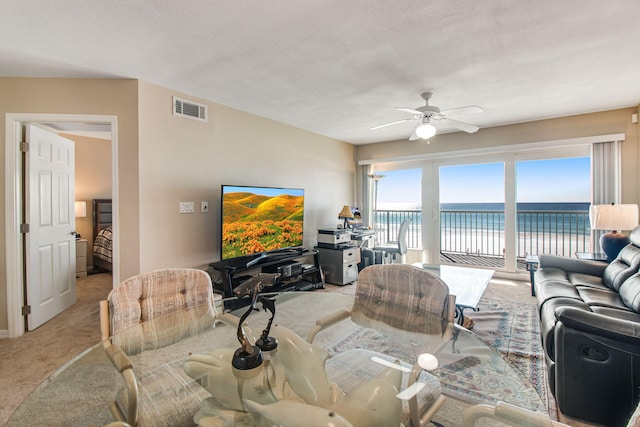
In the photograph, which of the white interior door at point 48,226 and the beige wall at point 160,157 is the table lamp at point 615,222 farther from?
the white interior door at point 48,226

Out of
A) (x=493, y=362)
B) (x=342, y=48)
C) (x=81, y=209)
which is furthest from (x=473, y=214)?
(x=81, y=209)

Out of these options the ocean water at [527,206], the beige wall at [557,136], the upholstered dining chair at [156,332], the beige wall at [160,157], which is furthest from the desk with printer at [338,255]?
the upholstered dining chair at [156,332]

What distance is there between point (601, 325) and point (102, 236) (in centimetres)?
631

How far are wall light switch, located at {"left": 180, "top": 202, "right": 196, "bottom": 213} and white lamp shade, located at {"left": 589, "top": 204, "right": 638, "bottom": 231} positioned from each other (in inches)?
179

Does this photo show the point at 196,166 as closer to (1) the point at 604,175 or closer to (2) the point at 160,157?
(2) the point at 160,157

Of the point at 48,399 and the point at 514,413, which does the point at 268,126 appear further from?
the point at 514,413

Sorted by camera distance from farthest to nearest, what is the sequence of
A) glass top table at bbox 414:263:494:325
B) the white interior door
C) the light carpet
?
the white interior door → glass top table at bbox 414:263:494:325 → the light carpet

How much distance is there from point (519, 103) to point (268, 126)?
314cm

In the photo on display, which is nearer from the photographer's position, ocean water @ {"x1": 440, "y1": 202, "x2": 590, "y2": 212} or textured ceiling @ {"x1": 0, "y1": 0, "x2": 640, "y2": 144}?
textured ceiling @ {"x1": 0, "y1": 0, "x2": 640, "y2": 144}

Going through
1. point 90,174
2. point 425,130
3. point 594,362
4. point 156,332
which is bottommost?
point 594,362

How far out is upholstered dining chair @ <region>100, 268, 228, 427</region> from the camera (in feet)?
3.93

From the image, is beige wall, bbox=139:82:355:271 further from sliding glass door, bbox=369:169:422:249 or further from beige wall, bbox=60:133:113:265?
beige wall, bbox=60:133:113:265

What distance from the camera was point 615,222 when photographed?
3.26m

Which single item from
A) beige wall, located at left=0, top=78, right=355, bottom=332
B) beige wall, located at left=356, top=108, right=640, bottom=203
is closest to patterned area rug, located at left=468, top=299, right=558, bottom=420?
beige wall, located at left=356, top=108, right=640, bottom=203
